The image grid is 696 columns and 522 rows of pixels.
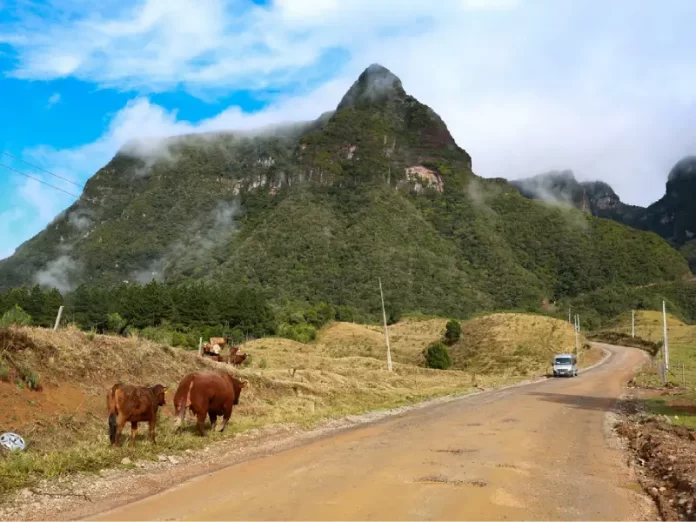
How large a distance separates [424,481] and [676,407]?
64.9 ft

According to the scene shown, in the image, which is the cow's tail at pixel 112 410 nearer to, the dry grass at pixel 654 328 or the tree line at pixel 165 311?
the tree line at pixel 165 311

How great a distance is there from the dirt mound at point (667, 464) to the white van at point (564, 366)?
33.2m

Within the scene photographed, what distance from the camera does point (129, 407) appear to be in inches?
407

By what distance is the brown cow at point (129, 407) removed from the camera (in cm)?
1019

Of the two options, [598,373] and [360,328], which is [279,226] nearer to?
[360,328]

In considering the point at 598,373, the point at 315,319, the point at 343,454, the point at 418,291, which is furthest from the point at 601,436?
the point at 418,291

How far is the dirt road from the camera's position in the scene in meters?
7.17

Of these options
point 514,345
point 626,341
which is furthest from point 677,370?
point 626,341

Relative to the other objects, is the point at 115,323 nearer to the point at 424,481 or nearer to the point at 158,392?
the point at 158,392

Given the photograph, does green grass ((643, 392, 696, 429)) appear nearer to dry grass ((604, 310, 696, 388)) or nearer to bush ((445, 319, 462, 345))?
dry grass ((604, 310, 696, 388))

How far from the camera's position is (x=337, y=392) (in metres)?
23.1

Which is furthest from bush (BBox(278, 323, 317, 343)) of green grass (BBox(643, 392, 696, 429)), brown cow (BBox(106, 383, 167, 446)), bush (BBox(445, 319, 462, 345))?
brown cow (BBox(106, 383, 167, 446))

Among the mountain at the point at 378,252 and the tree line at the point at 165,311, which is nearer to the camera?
the tree line at the point at 165,311

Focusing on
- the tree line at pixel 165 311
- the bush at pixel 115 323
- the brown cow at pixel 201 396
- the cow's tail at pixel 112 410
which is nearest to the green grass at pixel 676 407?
the brown cow at pixel 201 396
